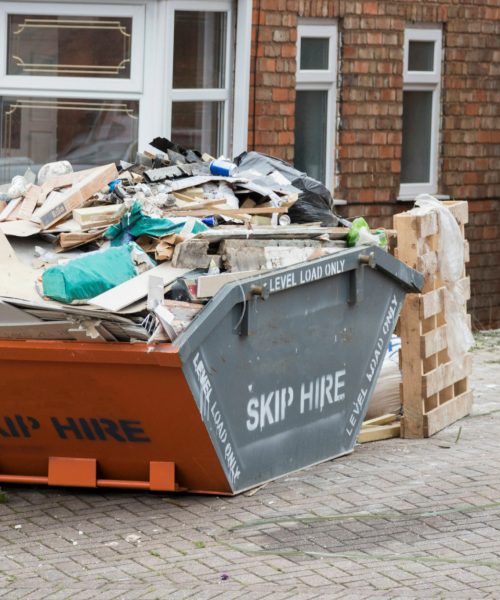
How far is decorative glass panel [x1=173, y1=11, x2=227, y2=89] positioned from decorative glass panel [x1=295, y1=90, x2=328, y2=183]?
1320 millimetres

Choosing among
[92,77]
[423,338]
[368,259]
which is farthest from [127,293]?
[92,77]

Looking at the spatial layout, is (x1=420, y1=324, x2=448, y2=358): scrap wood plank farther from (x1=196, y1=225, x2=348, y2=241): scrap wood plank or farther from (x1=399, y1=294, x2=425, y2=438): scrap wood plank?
(x1=196, y1=225, x2=348, y2=241): scrap wood plank

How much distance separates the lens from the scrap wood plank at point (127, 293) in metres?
6.33

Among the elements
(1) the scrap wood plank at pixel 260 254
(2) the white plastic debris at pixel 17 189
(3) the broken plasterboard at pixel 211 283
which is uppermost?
(2) the white plastic debris at pixel 17 189

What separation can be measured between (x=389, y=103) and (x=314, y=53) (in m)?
0.90

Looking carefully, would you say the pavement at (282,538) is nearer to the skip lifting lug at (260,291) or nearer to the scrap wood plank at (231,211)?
the skip lifting lug at (260,291)

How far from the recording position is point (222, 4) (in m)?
10.8

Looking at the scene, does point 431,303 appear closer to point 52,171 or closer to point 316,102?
point 52,171

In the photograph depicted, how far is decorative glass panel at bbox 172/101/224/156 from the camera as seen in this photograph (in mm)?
10719

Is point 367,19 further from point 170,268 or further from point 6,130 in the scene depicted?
point 170,268

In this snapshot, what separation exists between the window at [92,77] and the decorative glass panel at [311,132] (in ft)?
5.25

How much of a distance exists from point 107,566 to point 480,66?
27.3 ft

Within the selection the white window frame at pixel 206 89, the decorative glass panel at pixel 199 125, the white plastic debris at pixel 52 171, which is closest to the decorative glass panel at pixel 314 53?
the white window frame at pixel 206 89

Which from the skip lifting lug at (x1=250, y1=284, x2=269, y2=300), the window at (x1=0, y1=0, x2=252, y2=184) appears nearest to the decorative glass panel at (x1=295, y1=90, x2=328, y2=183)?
the window at (x1=0, y1=0, x2=252, y2=184)
